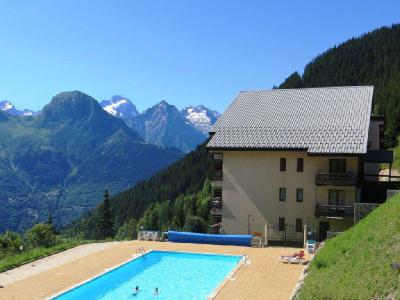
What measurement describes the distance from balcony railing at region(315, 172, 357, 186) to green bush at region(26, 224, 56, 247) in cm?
2167

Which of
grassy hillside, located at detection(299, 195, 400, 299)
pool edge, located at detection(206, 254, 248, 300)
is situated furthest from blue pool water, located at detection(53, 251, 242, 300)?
grassy hillside, located at detection(299, 195, 400, 299)

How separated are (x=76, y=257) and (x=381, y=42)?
16583cm

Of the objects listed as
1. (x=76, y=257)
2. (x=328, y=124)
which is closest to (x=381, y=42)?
(x=328, y=124)

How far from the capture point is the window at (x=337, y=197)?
36.0 m

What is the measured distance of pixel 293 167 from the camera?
37.1m

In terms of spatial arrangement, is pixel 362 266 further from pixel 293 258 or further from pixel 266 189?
pixel 266 189

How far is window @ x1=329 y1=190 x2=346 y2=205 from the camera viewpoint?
36.0 meters

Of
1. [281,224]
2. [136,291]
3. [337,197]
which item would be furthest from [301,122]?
[136,291]

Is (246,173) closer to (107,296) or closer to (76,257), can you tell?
(76,257)

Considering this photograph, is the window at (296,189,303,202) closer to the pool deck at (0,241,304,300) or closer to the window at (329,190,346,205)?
the window at (329,190,346,205)

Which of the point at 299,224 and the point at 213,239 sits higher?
the point at 299,224

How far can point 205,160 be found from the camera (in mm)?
161250

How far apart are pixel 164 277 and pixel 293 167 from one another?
14.7m

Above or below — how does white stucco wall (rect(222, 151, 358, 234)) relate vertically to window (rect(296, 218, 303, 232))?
above
